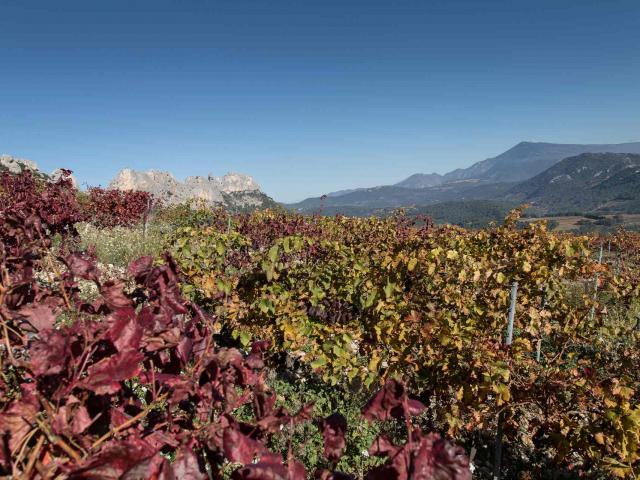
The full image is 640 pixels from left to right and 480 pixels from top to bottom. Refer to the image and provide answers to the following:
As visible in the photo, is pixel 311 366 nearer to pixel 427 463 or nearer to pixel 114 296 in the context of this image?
pixel 114 296

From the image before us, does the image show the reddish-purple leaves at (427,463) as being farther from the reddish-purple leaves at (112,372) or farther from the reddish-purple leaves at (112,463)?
the reddish-purple leaves at (112,372)

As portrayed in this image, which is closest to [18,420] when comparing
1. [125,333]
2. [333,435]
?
[125,333]

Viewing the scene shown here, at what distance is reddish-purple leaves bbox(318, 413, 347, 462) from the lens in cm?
123

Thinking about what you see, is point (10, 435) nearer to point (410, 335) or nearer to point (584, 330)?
point (410, 335)

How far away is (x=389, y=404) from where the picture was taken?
1.16 metres

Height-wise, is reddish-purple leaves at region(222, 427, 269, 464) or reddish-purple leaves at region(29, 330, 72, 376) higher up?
reddish-purple leaves at region(29, 330, 72, 376)

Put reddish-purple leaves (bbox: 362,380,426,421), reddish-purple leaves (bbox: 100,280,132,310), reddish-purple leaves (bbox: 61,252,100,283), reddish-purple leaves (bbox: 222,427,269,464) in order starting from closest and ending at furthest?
reddish-purple leaves (bbox: 222,427,269,464), reddish-purple leaves (bbox: 362,380,426,421), reddish-purple leaves (bbox: 100,280,132,310), reddish-purple leaves (bbox: 61,252,100,283)

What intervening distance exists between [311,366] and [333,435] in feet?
12.4

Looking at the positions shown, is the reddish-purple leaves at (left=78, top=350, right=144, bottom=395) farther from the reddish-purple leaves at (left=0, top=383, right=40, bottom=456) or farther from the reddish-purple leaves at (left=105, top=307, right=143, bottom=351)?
the reddish-purple leaves at (left=0, top=383, right=40, bottom=456)

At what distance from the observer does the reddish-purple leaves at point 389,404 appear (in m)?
1.15

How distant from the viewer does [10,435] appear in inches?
39.1

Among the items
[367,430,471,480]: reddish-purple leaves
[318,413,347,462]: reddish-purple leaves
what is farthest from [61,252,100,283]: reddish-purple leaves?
[367,430,471,480]: reddish-purple leaves

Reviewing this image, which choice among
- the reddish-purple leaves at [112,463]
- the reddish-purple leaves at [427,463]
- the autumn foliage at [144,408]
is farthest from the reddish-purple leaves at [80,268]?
the reddish-purple leaves at [427,463]

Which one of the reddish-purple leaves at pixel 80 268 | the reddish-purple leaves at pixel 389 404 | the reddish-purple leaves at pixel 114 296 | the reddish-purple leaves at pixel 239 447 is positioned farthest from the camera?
the reddish-purple leaves at pixel 80 268
